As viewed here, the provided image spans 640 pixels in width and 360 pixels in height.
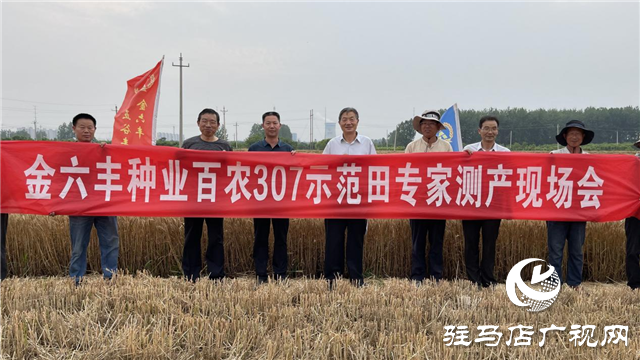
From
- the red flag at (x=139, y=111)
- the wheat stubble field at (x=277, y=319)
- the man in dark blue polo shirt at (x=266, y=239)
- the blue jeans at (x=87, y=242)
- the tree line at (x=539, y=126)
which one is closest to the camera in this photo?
the wheat stubble field at (x=277, y=319)

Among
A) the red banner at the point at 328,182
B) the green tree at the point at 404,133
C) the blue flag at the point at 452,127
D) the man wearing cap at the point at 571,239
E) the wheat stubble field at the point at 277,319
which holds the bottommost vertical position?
the wheat stubble field at the point at 277,319

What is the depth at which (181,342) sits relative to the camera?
2.90 metres

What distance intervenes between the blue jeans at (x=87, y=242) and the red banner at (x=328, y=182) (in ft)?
0.97

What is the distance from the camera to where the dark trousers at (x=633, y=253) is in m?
4.87

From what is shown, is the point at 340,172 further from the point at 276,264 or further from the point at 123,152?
the point at 123,152

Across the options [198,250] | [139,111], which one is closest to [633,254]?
[198,250]

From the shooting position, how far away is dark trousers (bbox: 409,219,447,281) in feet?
16.5

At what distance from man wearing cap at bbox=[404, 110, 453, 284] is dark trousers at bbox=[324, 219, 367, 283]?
2.14ft

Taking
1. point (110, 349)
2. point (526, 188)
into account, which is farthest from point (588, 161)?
point (110, 349)

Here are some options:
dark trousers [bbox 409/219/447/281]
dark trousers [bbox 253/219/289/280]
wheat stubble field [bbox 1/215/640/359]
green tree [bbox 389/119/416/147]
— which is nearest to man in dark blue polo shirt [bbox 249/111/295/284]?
dark trousers [bbox 253/219/289/280]

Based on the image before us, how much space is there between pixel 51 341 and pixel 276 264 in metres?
2.63

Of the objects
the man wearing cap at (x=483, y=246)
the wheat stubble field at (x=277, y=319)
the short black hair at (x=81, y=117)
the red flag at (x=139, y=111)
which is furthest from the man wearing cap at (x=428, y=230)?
the red flag at (x=139, y=111)

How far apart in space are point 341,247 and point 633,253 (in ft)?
11.1

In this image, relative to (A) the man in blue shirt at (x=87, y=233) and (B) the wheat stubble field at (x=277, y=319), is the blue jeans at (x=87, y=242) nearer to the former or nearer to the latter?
(A) the man in blue shirt at (x=87, y=233)
